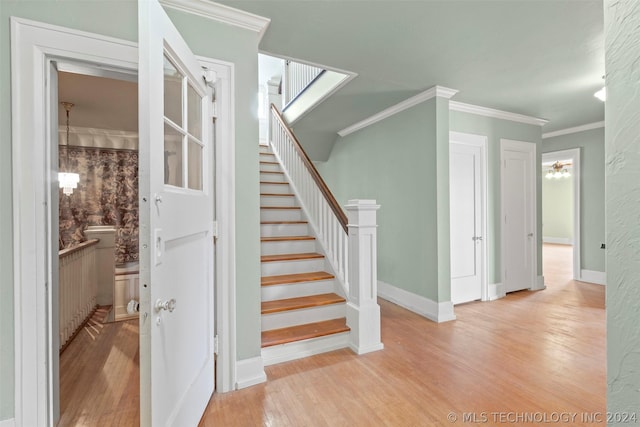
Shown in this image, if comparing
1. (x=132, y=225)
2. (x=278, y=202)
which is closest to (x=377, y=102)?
(x=278, y=202)

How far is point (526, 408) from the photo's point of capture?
5.73 feet

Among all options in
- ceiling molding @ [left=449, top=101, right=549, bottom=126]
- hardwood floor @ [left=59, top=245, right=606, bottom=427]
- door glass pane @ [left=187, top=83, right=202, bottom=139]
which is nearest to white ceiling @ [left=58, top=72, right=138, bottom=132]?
door glass pane @ [left=187, top=83, right=202, bottom=139]

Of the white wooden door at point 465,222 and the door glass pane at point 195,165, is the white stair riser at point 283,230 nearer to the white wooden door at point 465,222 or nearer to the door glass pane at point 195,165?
the door glass pane at point 195,165

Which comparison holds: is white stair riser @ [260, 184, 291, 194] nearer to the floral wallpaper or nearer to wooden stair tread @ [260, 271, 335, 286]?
wooden stair tread @ [260, 271, 335, 286]

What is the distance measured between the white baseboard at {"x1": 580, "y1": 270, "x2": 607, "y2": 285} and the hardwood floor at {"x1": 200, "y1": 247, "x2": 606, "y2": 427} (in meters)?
2.05

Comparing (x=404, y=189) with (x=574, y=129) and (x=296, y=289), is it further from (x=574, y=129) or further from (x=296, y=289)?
(x=574, y=129)

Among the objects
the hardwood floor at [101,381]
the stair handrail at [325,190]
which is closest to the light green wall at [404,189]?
the stair handrail at [325,190]

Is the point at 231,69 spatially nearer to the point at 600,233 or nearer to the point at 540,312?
the point at 540,312

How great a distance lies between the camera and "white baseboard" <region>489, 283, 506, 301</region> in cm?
393

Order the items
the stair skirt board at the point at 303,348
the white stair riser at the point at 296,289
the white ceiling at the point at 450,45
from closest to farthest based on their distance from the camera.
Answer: the white ceiling at the point at 450,45, the stair skirt board at the point at 303,348, the white stair riser at the point at 296,289

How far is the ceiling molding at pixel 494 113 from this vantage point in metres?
3.71

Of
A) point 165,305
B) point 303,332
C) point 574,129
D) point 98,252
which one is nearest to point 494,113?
point 574,129

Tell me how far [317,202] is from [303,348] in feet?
5.08

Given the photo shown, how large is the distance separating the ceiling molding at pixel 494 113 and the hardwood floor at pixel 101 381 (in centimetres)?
431
